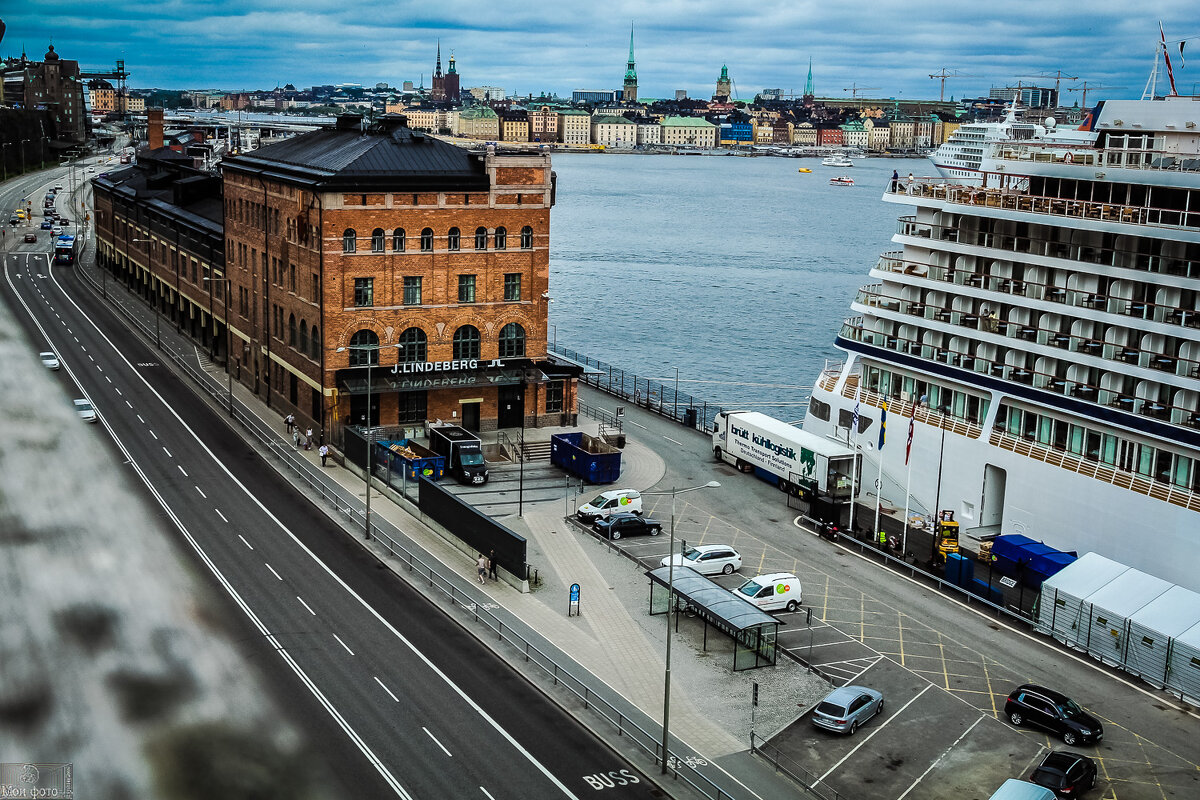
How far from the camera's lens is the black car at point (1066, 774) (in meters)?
32.6

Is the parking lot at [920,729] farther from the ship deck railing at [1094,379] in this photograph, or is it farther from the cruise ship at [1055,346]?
the ship deck railing at [1094,379]

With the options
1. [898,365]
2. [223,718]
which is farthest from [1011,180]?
[223,718]

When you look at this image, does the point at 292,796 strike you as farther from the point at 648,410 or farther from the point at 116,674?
the point at 648,410

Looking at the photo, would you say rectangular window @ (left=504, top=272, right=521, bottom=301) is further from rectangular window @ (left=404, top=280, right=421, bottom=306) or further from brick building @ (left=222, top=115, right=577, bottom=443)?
rectangular window @ (left=404, top=280, right=421, bottom=306)

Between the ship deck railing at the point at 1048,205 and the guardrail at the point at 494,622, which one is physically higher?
the ship deck railing at the point at 1048,205

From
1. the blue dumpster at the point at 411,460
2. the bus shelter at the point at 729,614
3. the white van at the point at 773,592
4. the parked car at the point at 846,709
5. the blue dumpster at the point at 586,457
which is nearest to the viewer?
the parked car at the point at 846,709

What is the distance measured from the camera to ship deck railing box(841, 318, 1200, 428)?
47.2 m

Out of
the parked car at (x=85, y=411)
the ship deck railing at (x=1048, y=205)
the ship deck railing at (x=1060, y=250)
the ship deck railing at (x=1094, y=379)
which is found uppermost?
the ship deck railing at (x=1048, y=205)

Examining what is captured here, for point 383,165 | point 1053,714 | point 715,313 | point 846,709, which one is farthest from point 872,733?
point 715,313

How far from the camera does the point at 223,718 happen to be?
1375 inches

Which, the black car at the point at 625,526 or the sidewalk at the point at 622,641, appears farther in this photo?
the black car at the point at 625,526

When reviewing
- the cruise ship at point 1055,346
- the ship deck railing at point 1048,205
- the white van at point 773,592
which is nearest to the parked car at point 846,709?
the white van at point 773,592

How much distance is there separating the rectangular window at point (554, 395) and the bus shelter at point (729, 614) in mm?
25559

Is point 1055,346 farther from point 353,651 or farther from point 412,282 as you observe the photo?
point 412,282
